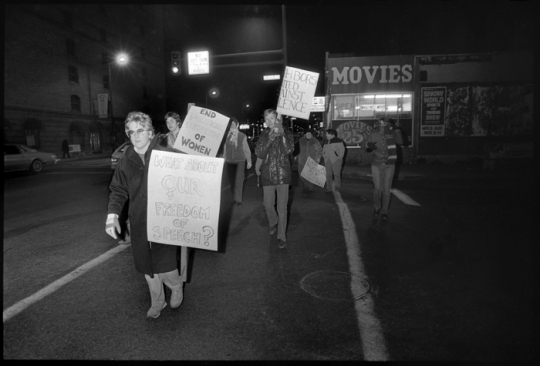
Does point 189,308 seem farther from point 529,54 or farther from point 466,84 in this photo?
point 529,54

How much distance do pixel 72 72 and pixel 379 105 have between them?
32.0 meters

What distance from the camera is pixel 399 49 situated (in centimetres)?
2466

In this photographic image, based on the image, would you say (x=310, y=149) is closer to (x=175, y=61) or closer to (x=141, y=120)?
(x=141, y=120)

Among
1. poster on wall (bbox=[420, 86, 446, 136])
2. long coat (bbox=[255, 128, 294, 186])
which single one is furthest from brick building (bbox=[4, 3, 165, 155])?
long coat (bbox=[255, 128, 294, 186])

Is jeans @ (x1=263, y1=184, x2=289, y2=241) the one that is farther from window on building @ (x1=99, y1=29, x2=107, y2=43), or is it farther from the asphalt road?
window on building @ (x1=99, y1=29, x2=107, y2=43)

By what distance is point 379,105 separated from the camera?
19.2 meters

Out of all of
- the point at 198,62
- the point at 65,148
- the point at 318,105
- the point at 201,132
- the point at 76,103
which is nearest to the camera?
the point at 201,132

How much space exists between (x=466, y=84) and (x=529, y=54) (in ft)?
11.5

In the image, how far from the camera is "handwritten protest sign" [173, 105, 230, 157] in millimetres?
5891

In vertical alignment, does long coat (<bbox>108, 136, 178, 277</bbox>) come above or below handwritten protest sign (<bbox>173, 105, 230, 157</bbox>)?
below

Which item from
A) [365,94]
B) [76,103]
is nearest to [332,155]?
[365,94]

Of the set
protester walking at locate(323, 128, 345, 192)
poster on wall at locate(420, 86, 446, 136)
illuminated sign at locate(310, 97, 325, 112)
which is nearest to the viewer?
protester walking at locate(323, 128, 345, 192)

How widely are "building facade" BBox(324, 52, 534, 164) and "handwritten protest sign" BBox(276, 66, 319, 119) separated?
12.3 metres

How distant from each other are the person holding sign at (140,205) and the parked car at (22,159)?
17978 mm
